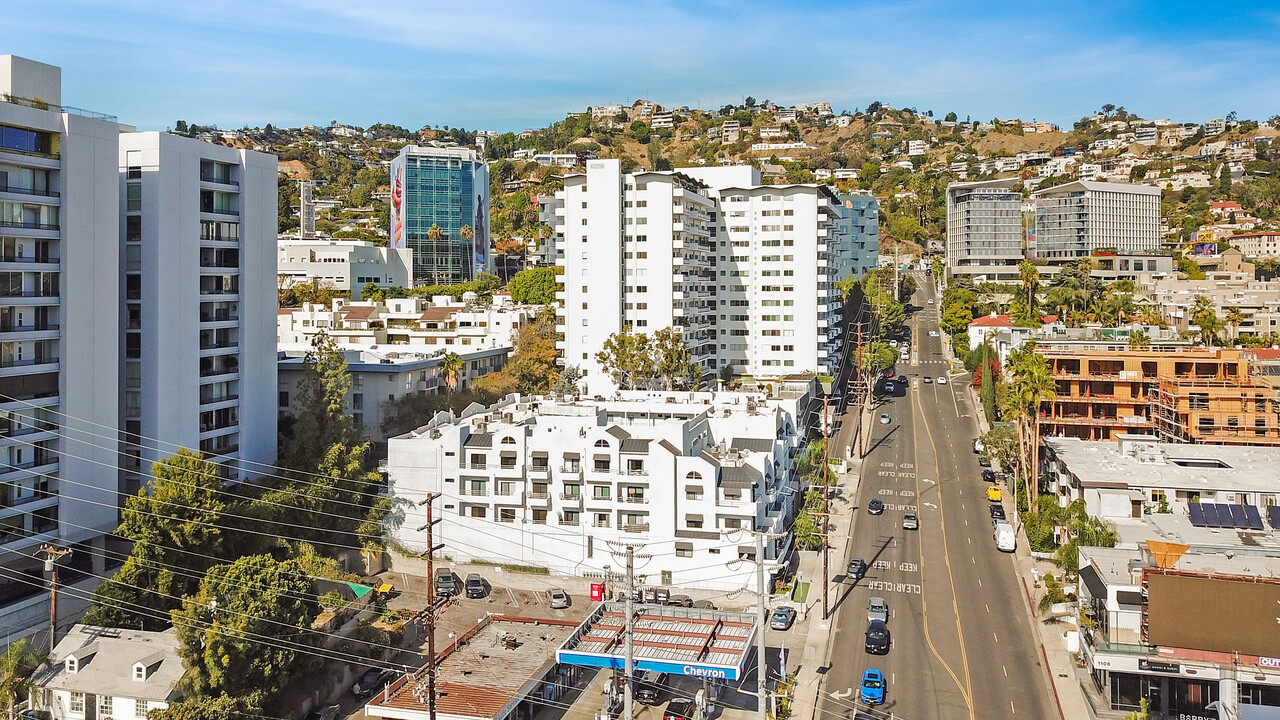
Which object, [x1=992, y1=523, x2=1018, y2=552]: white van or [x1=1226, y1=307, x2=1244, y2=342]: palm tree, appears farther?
[x1=1226, y1=307, x2=1244, y2=342]: palm tree

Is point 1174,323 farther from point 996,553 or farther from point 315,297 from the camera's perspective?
point 315,297

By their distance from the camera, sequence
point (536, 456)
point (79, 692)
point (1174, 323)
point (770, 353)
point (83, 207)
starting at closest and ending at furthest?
point (79, 692)
point (83, 207)
point (536, 456)
point (770, 353)
point (1174, 323)

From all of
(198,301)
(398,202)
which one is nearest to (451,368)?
(198,301)

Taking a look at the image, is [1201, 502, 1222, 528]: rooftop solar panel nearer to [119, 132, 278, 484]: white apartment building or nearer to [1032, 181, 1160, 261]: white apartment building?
[119, 132, 278, 484]: white apartment building

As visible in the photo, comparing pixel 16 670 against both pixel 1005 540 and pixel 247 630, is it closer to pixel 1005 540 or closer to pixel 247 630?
pixel 247 630

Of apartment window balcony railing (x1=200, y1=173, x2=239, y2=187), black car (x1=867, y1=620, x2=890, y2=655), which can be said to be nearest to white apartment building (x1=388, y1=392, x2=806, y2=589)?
black car (x1=867, y1=620, x2=890, y2=655)

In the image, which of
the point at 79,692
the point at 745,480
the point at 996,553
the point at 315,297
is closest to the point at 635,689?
the point at 745,480

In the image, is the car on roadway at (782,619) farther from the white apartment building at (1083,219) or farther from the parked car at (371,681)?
the white apartment building at (1083,219)
